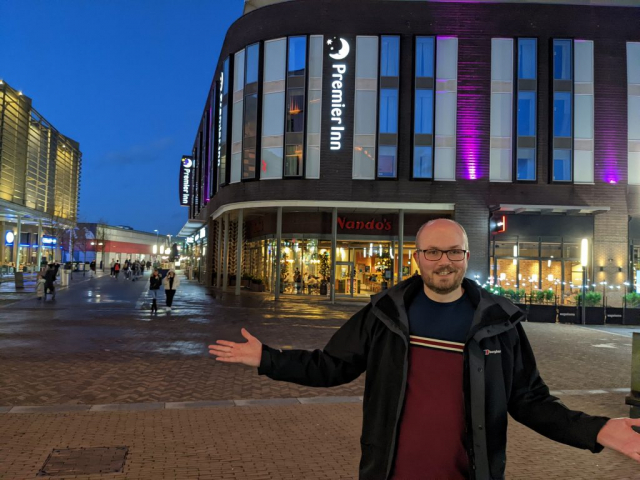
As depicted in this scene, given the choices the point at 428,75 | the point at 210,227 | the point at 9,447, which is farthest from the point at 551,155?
the point at 9,447

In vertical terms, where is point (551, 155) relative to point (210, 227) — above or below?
above

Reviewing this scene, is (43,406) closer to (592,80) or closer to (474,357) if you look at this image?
(474,357)

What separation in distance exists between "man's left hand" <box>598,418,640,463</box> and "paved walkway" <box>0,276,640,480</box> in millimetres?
3146

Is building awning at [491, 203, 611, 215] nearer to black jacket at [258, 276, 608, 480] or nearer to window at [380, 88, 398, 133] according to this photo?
window at [380, 88, 398, 133]

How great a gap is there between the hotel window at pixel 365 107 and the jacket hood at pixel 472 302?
24.9 m

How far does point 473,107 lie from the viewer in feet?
88.7

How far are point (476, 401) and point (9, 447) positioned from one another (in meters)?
5.07

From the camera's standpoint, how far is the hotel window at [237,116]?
30.2 m

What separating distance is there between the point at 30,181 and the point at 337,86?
42.7 m

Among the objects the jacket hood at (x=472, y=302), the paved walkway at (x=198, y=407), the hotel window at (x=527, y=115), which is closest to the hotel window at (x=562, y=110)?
the hotel window at (x=527, y=115)

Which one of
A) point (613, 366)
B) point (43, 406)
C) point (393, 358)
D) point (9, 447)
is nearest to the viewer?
point (393, 358)

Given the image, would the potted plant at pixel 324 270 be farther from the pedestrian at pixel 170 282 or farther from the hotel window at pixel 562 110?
the hotel window at pixel 562 110

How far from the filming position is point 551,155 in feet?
88.2

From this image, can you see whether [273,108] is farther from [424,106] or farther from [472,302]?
[472,302]
